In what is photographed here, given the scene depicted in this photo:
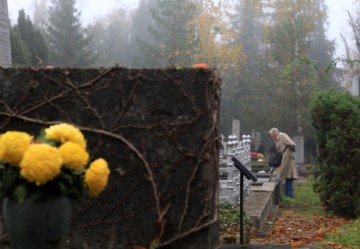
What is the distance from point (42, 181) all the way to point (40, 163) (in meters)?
0.12

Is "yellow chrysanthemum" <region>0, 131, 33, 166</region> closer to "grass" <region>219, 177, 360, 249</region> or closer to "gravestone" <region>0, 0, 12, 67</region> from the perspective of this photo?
"grass" <region>219, 177, 360, 249</region>

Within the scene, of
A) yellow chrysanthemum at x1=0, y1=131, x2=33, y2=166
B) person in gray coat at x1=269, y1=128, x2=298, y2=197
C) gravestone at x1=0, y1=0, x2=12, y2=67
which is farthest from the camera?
person in gray coat at x1=269, y1=128, x2=298, y2=197

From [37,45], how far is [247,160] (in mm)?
16407

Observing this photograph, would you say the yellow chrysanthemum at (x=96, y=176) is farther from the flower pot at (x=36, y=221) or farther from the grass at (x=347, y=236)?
the grass at (x=347, y=236)

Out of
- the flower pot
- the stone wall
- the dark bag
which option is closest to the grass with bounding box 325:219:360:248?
the stone wall

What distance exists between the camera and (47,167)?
9.14 ft

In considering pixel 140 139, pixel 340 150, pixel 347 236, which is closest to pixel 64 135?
pixel 140 139

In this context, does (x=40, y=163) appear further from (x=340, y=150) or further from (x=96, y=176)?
(x=340, y=150)

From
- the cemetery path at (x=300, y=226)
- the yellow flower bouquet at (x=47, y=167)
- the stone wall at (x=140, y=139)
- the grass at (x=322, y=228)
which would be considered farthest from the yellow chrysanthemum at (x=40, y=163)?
the cemetery path at (x=300, y=226)

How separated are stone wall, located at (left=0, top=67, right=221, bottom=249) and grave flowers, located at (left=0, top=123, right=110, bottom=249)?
1.27 metres

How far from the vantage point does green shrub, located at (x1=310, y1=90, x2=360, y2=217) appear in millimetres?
8719

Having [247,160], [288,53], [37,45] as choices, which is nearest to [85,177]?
[247,160]

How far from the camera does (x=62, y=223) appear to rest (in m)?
3.07

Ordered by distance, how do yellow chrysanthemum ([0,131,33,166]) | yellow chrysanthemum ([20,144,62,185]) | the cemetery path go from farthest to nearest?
the cemetery path, yellow chrysanthemum ([0,131,33,166]), yellow chrysanthemum ([20,144,62,185])
